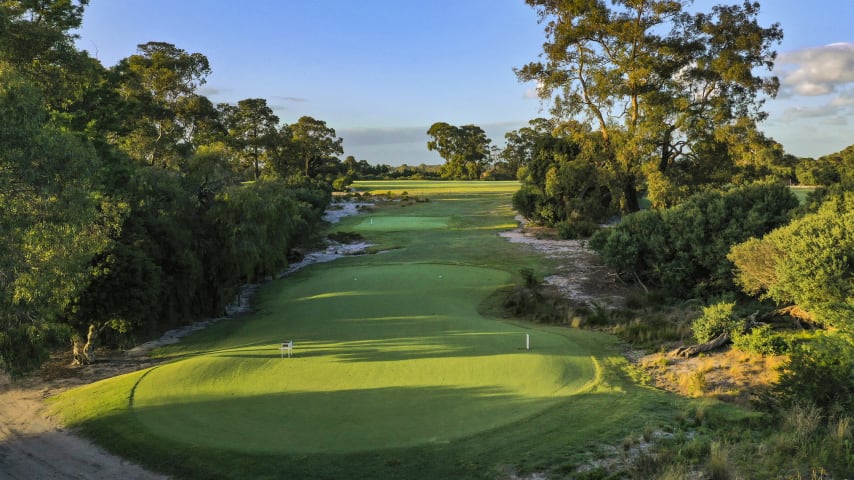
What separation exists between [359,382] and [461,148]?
105118mm

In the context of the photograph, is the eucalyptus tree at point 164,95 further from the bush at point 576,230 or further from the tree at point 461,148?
the tree at point 461,148

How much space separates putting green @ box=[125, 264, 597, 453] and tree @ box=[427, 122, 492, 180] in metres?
94.2

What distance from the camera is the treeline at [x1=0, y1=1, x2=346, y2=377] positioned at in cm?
886

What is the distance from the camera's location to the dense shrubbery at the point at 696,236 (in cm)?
1878

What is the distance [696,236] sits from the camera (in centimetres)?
1962

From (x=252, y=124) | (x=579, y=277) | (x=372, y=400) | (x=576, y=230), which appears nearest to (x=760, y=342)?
(x=372, y=400)

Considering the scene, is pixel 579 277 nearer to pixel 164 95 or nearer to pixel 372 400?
pixel 372 400

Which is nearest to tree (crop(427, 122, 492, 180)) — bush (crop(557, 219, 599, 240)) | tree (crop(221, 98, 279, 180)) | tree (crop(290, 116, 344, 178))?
tree (crop(290, 116, 344, 178))

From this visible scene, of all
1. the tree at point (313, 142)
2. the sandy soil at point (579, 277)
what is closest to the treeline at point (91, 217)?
the sandy soil at point (579, 277)

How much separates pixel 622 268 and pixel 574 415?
46.2 feet

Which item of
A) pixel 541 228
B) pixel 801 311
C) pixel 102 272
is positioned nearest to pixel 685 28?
pixel 541 228

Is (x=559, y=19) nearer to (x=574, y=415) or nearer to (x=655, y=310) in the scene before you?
(x=655, y=310)

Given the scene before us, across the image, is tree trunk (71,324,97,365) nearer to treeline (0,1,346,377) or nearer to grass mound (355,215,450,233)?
treeline (0,1,346,377)

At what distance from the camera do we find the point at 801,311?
13.8m
